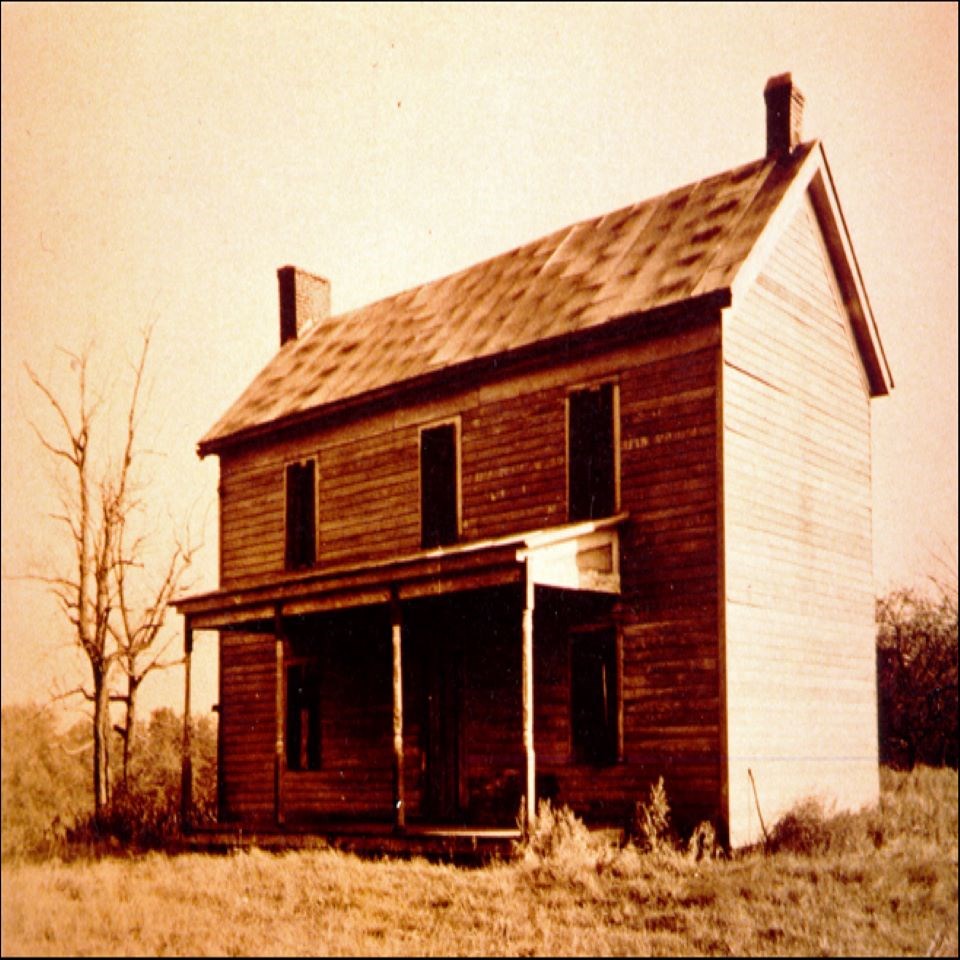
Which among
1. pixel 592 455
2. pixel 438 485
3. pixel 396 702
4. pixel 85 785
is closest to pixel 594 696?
pixel 396 702

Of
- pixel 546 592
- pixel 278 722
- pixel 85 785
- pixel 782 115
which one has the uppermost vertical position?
pixel 782 115

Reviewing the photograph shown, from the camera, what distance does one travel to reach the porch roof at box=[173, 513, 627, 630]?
48.0 ft

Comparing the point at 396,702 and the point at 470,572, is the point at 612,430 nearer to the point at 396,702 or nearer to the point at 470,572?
the point at 470,572

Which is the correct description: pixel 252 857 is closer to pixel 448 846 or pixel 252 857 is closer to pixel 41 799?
pixel 448 846

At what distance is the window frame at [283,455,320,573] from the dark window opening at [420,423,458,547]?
104 inches

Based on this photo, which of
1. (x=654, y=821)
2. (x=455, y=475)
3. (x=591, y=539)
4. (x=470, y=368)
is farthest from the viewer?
(x=455, y=475)

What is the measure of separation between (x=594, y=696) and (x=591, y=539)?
2065 millimetres

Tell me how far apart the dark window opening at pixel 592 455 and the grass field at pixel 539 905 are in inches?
177

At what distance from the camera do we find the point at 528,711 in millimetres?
14156

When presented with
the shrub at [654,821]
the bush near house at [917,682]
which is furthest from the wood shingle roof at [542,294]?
the bush near house at [917,682]

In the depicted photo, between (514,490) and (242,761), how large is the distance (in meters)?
7.56

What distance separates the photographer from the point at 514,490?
1769 centimetres

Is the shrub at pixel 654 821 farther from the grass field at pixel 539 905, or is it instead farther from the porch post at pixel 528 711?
the porch post at pixel 528 711

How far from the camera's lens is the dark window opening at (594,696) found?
1591 cm
